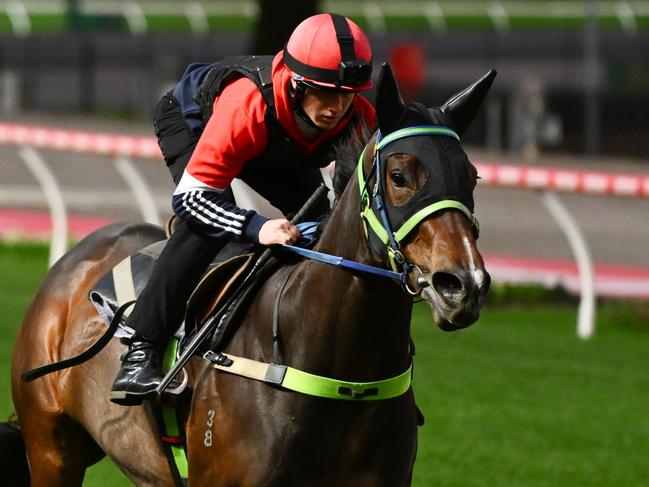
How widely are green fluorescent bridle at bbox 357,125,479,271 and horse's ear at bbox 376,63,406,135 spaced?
0.13 ft

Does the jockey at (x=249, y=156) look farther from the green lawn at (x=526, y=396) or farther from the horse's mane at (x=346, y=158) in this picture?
the green lawn at (x=526, y=396)

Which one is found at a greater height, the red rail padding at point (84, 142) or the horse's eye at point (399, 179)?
the horse's eye at point (399, 179)

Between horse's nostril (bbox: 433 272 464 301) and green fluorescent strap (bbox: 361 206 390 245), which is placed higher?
green fluorescent strap (bbox: 361 206 390 245)

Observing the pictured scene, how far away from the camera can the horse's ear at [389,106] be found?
408 centimetres

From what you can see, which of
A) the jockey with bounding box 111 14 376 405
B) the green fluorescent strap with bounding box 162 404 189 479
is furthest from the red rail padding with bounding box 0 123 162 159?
the green fluorescent strap with bounding box 162 404 189 479

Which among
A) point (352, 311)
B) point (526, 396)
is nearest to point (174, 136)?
point (352, 311)

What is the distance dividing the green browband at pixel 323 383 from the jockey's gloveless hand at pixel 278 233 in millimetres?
381

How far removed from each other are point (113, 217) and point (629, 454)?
995 centimetres

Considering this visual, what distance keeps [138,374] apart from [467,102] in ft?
4.81

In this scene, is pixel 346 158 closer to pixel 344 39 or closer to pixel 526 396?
pixel 344 39

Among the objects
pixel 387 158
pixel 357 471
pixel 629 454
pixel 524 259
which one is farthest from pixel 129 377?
pixel 524 259

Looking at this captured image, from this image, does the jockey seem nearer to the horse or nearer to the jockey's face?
the jockey's face

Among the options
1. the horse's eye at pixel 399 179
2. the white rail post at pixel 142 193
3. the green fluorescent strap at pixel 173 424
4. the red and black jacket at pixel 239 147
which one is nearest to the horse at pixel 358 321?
the horse's eye at pixel 399 179

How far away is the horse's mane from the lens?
4496 mm
